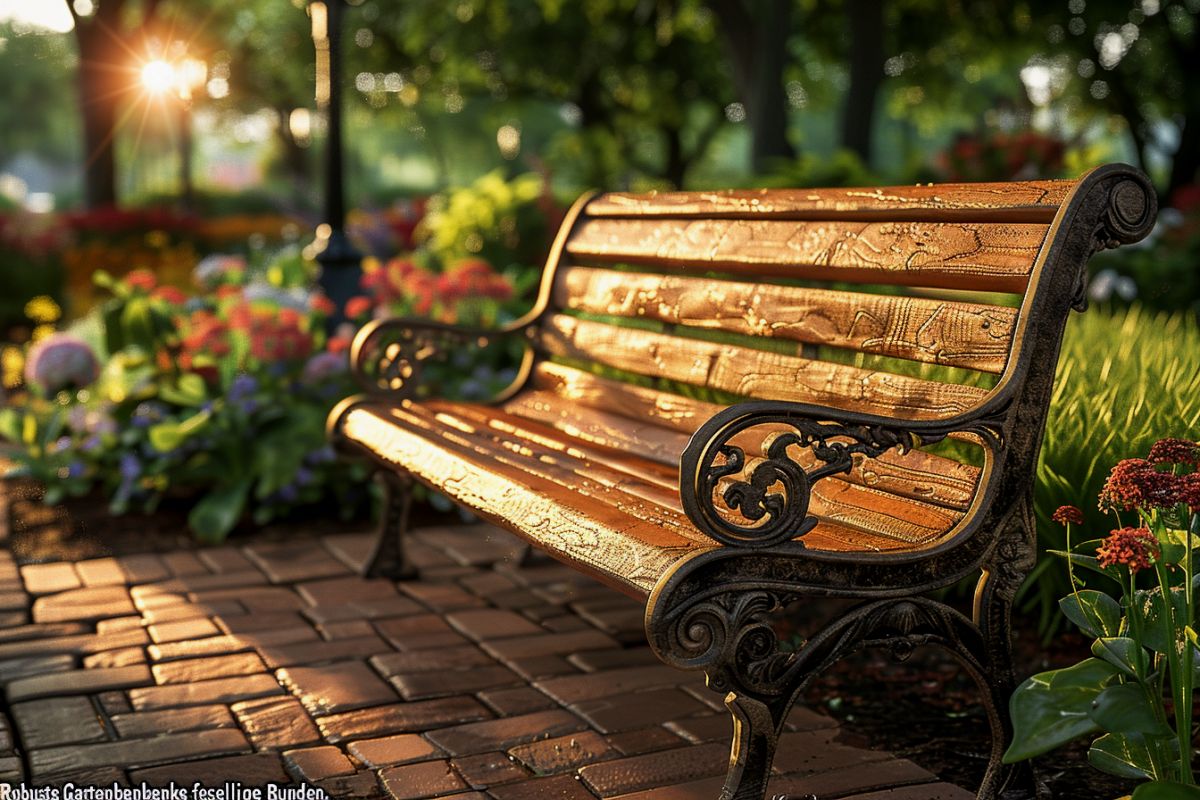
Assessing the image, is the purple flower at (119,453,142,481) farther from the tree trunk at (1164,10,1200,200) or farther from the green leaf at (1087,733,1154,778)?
the tree trunk at (1164,10,1200,200)

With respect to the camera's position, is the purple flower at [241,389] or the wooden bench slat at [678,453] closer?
the wooden bench slat at [678,453]

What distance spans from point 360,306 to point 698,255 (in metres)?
2.23

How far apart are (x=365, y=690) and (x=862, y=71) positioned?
10993 mm

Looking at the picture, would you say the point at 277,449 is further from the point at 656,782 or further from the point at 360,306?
the point at 656,782

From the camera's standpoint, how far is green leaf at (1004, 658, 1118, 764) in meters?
2.10

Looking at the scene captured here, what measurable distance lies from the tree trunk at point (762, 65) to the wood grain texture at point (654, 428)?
830 cm

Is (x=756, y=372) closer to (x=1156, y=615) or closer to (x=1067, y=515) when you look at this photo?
(x=1067, y=515)

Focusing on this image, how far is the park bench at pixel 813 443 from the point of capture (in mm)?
2391

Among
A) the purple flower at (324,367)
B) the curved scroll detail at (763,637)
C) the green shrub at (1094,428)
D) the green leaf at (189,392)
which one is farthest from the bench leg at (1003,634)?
the green leaf at (189,392)

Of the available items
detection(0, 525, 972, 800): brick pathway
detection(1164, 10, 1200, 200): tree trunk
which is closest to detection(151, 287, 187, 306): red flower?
detection(0, 525, 972, 800): brick pathway

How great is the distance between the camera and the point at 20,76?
184 ft

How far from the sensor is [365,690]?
336 centimetres

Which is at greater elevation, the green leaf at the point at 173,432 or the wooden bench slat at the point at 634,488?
the wooden bench slat at the point at 634,488

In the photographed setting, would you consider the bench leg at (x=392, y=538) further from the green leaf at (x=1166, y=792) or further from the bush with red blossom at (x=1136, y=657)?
the green leaf at (x=1166, y=792)
